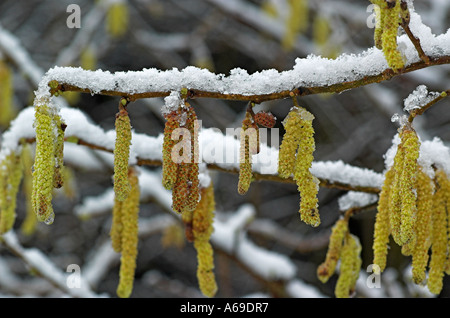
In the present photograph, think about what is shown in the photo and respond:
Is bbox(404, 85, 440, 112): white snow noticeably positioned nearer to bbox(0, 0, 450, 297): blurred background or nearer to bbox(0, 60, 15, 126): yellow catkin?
bbox(0, 60, 15, 126): yellow catkin

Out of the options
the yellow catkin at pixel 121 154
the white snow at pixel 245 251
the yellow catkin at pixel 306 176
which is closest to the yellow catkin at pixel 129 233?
the yellow catkin at pixel 121 154

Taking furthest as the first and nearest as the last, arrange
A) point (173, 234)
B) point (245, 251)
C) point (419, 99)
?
point (173, 234)
point (245, 251)
point (419, 99)

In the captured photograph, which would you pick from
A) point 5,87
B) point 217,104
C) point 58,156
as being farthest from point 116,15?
point 58,156

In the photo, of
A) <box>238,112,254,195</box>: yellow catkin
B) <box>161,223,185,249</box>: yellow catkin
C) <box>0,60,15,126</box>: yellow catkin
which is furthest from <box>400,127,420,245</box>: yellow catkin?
<box>161,223,185,249</box>: yellow catkin

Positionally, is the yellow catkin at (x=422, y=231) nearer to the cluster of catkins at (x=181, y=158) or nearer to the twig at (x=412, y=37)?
the twig at (x=412, y=37)

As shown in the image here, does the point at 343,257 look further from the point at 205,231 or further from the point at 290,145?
the point at 290,145

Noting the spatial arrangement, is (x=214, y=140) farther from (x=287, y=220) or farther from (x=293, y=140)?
(x=287, y=220)

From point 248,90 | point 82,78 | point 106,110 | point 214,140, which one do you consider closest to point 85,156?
point 214,140
